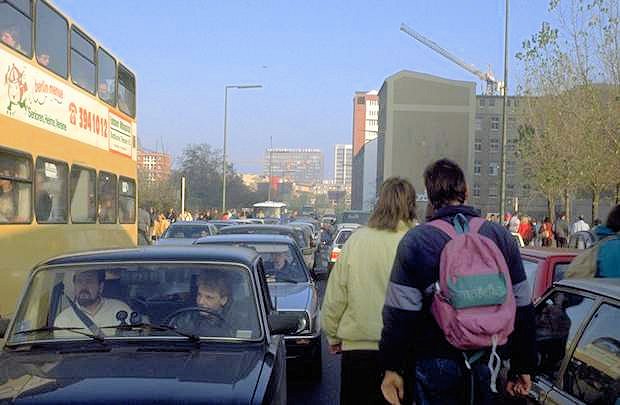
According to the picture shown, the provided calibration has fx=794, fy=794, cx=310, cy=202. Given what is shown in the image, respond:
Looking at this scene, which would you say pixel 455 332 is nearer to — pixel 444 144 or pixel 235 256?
pixel 235 256

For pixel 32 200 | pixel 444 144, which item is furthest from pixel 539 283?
pixel 444 144

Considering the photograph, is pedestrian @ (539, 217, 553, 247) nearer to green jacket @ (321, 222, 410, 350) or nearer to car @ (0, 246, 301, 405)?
car @ (0, 246, 301, 405)

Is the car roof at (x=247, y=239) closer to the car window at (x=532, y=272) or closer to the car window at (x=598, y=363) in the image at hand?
the car window at (x=532, y=272)

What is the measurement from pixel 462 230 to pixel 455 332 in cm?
44

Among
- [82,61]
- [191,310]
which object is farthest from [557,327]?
[82,61]

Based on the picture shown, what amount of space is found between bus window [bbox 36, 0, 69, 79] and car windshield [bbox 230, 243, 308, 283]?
3441mm

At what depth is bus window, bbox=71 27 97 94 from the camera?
11.1 meters

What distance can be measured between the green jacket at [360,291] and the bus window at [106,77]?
8.84m

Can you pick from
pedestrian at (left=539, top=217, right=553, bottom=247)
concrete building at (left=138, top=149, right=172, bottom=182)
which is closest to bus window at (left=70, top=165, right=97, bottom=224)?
pedestrian at (left=539, top=217, right=553, bottom=247)

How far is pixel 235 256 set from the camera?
16.5ft

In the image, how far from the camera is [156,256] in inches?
191

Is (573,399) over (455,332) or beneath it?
beneath

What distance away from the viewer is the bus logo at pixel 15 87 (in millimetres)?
8844

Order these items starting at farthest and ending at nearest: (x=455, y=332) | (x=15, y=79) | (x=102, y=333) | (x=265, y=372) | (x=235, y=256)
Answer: (x=15, y=79) → (x=235, y=256) → (x=102, y=333) → (x=265, y=372) → (x=455, y=332)
